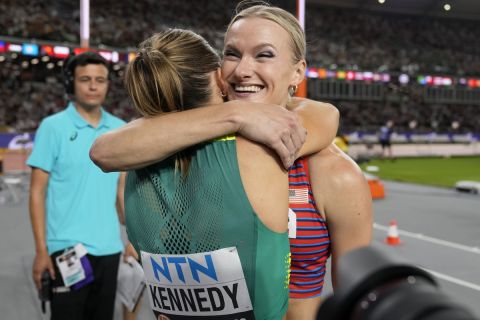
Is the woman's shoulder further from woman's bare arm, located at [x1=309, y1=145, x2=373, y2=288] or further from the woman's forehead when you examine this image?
the woman's forehead

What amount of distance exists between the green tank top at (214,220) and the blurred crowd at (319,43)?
23926 millimetres

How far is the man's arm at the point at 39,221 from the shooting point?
9.98 ft

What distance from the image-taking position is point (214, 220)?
1.27 m

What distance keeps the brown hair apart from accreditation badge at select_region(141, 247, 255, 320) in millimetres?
246

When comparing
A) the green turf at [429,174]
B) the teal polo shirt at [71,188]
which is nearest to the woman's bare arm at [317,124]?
the teal polo shirt at [71,188]

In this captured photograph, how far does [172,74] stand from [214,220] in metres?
0.39

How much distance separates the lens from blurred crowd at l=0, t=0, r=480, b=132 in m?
28.2

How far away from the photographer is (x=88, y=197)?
3154 millimetres

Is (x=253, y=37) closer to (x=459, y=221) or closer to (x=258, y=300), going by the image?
(x=258, y=300)

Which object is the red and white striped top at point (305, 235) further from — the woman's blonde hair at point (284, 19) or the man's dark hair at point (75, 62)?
the man's dark hair at point (75, 62)

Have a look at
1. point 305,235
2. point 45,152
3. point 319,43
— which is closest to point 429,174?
point 319,43

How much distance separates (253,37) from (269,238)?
713mm

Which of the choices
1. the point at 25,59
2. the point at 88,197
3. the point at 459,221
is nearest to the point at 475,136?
the point at 459,221

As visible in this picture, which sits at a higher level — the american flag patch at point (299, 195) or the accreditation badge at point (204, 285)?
the american flag patch at point (299, 195)
